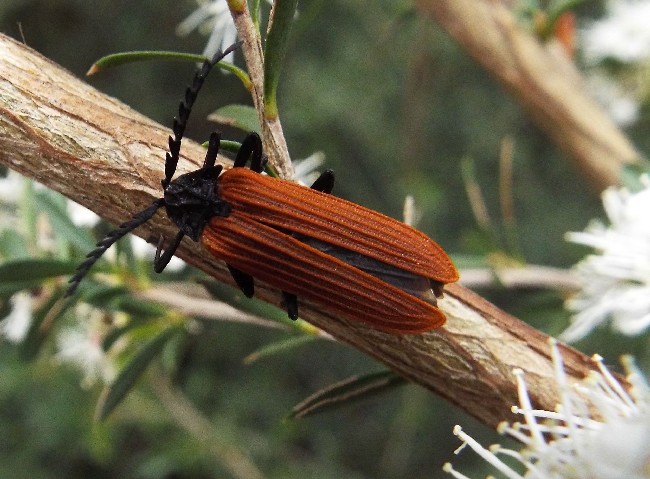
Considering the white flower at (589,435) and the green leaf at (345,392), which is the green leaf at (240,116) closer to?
the green leaf at (345,392)

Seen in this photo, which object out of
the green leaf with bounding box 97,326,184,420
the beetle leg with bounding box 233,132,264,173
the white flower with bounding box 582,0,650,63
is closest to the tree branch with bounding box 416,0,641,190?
the white flower with bounding box 582,0,650,63

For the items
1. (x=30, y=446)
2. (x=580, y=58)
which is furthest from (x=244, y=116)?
(x=580, y=58)

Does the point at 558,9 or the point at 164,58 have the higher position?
the point at 558,9

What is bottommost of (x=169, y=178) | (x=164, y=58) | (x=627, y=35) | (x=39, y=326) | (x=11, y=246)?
(x=39, y=326)

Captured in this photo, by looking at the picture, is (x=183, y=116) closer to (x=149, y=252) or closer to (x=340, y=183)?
(x=149, y=252)

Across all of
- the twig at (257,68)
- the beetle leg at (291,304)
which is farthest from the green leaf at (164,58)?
the beetle leg at (291,304)

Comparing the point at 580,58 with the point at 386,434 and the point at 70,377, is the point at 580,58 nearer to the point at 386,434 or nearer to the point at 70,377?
the point at 386,434

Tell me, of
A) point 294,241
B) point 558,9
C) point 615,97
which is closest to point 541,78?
point 558,9
